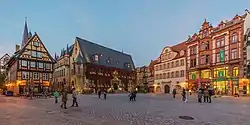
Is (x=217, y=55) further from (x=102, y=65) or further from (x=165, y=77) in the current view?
(x=102, y=65)

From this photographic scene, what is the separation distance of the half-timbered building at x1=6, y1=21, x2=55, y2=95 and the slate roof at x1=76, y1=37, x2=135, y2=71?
573 inches

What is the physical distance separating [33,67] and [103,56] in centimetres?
2810

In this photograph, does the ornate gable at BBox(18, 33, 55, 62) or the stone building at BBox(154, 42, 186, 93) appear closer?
the ornate gable at BBox(18, 33, 55, 62)

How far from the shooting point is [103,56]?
83188 millimetres

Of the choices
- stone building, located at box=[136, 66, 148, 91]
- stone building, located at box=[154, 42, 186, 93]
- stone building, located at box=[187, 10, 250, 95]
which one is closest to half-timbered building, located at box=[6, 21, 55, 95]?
stone building, located at box=[154, 42, 186, 93]

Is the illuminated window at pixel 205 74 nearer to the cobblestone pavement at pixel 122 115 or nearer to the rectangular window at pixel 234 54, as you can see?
the rectangular window at pixel 234 54

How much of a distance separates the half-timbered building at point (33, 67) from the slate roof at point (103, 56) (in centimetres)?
1456

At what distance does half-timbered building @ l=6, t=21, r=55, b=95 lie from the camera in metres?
57.4

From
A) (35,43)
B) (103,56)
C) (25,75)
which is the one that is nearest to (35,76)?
(25,75)

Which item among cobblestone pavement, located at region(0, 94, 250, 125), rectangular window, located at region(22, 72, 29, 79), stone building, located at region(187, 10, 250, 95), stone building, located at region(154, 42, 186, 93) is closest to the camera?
cobblestone pavement, located at region(0, 94, 250, 125)

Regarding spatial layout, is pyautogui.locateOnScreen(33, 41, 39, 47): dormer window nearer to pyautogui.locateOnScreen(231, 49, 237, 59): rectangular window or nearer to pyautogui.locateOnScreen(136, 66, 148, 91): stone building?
pyautogui.locateOnScreen(231, 49, 237, 59): rectangular window

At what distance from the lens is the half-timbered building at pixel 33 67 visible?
57375 mm

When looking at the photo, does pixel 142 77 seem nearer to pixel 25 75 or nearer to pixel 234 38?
pixel 25 75

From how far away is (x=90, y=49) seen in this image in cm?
7988
